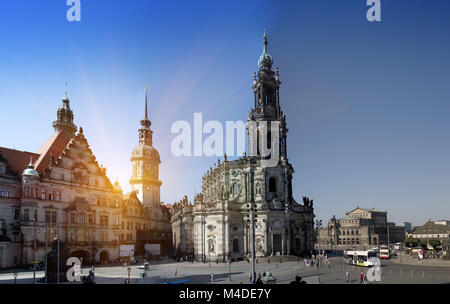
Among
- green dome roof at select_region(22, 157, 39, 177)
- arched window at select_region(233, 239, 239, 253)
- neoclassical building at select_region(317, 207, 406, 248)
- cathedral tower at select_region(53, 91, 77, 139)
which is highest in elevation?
cathedral tower at select_region(53, 91, 77, 139)

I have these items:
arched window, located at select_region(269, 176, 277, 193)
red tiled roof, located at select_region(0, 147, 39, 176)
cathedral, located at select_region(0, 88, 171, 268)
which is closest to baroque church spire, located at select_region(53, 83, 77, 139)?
cathedral, located at select_region(0, 88, 171, 268)

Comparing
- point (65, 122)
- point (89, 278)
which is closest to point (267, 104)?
point (65, 122)

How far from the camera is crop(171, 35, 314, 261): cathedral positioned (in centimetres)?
7288

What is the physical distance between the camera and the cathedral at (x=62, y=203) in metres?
57.2

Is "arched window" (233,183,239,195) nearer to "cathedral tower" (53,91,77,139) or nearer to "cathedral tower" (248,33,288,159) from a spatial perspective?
"cathedral tower" (248,33,288,159)

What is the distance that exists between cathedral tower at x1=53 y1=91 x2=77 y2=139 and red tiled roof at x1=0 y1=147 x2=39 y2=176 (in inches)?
440

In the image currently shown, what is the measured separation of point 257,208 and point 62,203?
3493cm

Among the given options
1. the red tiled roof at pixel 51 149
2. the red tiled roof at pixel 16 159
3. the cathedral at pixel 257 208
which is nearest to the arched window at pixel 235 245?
the cathedral at pixel 257 208

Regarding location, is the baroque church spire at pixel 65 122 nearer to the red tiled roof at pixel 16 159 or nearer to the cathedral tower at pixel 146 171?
the red tiled roof at pixel 16 159

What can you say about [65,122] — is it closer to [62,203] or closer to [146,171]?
[62,203]

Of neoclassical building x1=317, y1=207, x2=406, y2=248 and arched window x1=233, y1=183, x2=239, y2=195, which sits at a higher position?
arched window x1=233, y1=183, x2=239, y2=195
